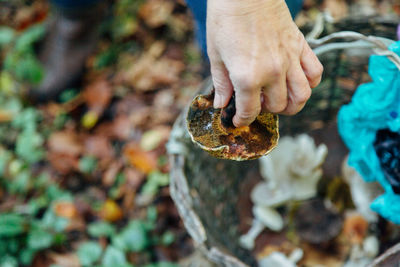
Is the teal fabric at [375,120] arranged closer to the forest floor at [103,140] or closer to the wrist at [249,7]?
the wrist at [249,7]

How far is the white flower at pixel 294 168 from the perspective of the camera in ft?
3.45

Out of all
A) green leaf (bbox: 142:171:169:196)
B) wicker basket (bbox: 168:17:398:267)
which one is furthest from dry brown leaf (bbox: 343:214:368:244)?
green leaf (bbox: 142:171:169:196)

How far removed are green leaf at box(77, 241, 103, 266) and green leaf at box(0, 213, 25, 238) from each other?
0.64 ft

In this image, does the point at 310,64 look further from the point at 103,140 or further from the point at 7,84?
the point at 7,84

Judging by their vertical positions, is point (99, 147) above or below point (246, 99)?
below

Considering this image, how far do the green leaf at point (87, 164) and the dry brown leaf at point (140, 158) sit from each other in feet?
0.39

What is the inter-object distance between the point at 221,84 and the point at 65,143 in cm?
97

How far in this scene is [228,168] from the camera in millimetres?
1069

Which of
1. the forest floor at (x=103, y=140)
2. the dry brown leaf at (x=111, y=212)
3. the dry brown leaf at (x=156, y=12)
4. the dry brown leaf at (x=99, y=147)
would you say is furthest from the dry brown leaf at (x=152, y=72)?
the dry brown leaf at (x=111, y=212)

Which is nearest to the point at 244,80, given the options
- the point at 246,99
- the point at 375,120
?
the point at 246,99

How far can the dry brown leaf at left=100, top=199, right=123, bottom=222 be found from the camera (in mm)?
1213

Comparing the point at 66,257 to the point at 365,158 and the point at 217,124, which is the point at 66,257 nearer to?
the point at 217,124

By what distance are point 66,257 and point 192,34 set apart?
1.04 metres

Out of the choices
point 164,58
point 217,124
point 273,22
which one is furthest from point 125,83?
point 273,22
